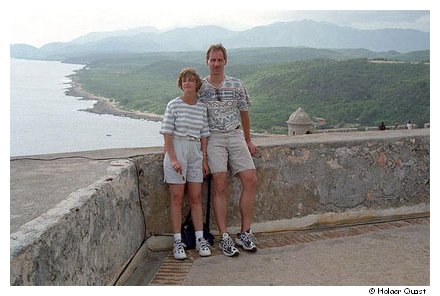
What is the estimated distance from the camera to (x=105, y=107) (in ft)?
225

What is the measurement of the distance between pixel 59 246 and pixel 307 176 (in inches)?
91.6

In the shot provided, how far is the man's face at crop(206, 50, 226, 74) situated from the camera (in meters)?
3.49

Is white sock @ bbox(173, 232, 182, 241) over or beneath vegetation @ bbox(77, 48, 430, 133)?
over

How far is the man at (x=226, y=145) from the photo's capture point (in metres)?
3.58

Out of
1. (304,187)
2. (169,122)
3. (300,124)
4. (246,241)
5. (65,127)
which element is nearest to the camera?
(169,122)

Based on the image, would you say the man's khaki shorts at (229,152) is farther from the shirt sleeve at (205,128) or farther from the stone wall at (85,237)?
the stone wall at (85,237)

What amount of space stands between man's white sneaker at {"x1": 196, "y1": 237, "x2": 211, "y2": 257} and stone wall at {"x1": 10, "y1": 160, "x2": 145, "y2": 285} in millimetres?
408

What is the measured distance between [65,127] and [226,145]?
153ft

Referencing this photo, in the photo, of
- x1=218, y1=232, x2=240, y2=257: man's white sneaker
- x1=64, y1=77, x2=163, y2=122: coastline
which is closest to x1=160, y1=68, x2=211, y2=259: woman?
x1=218, y1=232, x2=240, y2=257: man's white sneaker

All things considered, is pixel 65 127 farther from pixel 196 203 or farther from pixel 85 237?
pixel 85 237

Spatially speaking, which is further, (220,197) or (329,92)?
(329,92)

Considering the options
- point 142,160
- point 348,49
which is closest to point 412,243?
point 142,160

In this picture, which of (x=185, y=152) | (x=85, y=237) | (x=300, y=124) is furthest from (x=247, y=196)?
(x=300, y=124)

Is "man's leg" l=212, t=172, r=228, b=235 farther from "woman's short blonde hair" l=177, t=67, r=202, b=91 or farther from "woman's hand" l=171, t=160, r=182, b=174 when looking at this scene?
"woman's short blonde hair" l=177, t=67, r=202, b=91
